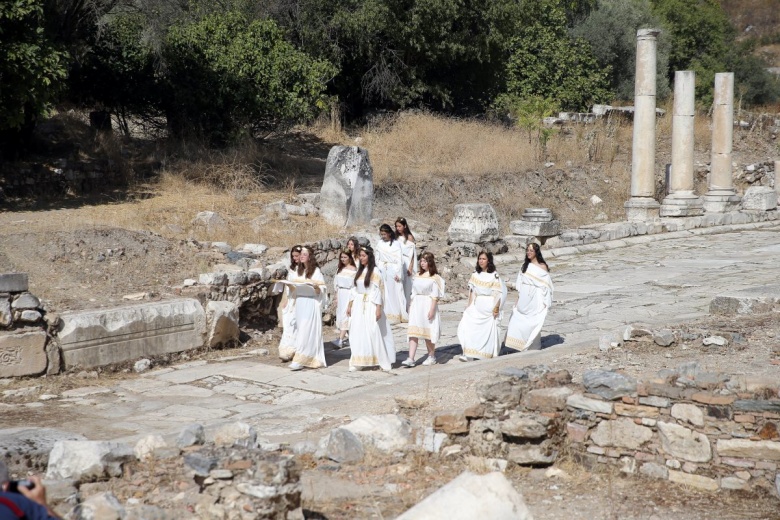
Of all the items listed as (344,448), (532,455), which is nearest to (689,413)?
(532,455)

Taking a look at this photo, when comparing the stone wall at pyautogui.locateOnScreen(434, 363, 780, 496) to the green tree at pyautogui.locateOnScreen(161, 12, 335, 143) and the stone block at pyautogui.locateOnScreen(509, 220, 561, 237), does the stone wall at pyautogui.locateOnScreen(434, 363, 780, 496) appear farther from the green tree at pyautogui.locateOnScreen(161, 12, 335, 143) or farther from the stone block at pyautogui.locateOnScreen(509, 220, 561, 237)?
the green tree at pyautogui.locateOnScreen(161, 12, 335, 143)

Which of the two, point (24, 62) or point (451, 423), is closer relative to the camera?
point (451, 423)

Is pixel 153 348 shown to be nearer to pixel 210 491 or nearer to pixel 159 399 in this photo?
pixel 159 399

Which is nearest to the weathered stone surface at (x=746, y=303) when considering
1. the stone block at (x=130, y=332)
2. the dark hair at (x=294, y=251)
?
the dark hair at (x=294, y=251)

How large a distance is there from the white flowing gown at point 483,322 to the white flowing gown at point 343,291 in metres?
1.50

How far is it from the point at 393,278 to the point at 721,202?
13.7 metres

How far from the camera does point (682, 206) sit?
22312mm

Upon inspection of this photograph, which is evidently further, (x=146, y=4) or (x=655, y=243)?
(x=146, y=4)

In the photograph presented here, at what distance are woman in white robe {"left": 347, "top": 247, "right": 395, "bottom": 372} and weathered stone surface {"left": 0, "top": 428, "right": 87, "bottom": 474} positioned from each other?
4.09 m

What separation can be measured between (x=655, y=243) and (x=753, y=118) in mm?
17360

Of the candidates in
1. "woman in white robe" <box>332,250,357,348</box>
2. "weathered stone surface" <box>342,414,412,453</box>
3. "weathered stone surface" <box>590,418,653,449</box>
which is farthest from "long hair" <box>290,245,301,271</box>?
"weathered stone surface" <box>590,418,653,449</box>

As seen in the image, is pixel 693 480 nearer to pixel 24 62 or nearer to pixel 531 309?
pixel 531 309

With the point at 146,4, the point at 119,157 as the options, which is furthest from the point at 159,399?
the point at 146,4

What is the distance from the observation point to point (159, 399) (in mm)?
9500
